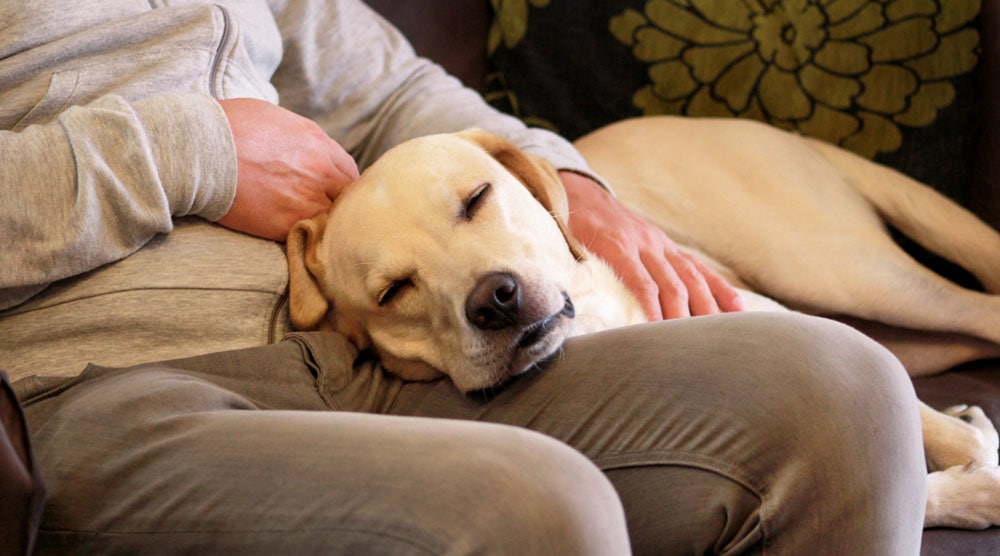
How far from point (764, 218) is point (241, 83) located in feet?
3.62

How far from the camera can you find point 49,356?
1.19 metres

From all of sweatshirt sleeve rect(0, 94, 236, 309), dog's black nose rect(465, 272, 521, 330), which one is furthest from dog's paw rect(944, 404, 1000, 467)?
sweatshirt sleeve rect(0, 94, 236, 309)

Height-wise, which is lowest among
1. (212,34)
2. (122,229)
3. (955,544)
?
(955,544)

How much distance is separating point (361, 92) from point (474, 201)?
69 cm

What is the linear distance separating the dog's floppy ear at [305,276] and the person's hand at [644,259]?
1.65ft

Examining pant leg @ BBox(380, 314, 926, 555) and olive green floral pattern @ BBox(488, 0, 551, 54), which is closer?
pant leg @ BBox(380, 314, 926, 555)

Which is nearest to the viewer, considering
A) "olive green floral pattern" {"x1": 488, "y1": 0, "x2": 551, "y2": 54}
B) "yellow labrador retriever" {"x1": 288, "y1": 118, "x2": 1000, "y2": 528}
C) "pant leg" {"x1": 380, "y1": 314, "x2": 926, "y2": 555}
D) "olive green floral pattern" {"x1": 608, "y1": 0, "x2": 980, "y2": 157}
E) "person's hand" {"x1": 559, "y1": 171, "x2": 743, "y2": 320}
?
"pant leg" {"x1": 380, "y1": 314, "x2": 926, "y2": 555}

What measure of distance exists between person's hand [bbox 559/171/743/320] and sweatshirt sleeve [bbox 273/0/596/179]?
5.5 inches

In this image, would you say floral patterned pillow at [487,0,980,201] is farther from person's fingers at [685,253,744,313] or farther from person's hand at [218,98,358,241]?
person's hand at [218,98,358,241]

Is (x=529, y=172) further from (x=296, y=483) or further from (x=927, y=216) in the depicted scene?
(x=927, y=216)

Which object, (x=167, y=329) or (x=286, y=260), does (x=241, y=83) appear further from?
(x=167, y=329)

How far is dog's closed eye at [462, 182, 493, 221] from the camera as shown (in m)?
1.40

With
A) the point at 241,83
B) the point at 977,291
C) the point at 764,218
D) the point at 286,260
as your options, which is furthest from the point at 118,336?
the point at 977,291

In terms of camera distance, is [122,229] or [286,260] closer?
[122,229]
